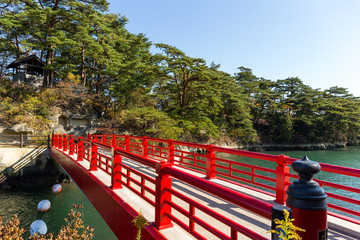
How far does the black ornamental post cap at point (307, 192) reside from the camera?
1125 mm

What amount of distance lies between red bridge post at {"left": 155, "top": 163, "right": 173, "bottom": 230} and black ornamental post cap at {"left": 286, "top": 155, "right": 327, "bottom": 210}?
1671 millimetres

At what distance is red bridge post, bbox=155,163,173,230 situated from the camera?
8.61 feet

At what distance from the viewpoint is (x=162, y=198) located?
2619 mm

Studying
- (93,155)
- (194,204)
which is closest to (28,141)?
(93,155)

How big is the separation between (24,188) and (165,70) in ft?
48.4

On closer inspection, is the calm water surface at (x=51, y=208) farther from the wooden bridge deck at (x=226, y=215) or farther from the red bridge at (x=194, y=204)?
the wooden bridge deck at (x=226, y=215)

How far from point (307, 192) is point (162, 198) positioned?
1.85m

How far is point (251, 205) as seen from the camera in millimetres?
1411

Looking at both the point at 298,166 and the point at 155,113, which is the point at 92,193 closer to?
the point at 298,166

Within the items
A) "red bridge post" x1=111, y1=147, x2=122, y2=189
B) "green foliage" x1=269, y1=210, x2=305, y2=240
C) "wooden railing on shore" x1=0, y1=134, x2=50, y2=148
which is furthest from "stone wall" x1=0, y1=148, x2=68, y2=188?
"green foliage" x1=269, y1=210, x2=305, y2=240

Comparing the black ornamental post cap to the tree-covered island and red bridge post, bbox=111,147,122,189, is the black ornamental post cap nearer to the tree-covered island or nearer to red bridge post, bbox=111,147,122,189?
red bridge post, bbox=111,147,122,189

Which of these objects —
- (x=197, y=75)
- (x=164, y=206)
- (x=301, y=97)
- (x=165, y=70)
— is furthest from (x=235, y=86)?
(x=164, y=206)

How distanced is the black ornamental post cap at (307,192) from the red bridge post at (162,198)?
1671mm

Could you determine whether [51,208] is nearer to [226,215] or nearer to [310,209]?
[226,215]
